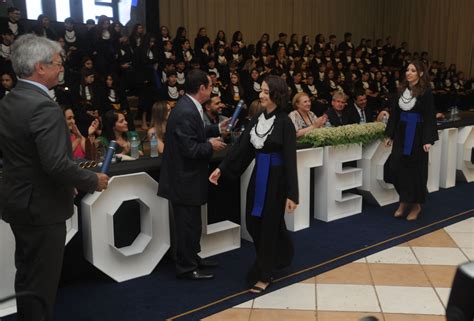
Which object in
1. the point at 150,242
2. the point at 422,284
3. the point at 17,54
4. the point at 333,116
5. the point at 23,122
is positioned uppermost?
the point at 17,54

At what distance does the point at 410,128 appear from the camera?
15.3ft

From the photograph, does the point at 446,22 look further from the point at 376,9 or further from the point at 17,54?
the point at 17,54

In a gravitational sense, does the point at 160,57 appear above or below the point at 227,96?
above

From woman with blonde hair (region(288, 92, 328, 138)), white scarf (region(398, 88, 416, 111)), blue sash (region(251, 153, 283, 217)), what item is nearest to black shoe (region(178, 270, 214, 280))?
blue sash (region(251, 153, 283, 217))

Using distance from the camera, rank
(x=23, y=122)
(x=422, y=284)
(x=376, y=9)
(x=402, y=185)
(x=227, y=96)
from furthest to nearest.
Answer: (x=376, y=9) < (x=227, y=96) < (x=402, y=185) < (x=422, y=284) < (x=23, y=122)

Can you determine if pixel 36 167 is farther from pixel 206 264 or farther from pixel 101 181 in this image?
pixel 206 264

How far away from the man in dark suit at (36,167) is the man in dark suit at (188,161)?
102 centimetres

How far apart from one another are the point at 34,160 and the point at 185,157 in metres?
1.22

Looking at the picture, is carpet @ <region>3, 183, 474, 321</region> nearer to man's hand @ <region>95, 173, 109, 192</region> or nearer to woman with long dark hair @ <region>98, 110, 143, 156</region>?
man's hand @ <region>95, 173, 109, 192</region>

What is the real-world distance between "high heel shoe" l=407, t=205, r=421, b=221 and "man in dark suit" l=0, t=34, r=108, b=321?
10.9 feet

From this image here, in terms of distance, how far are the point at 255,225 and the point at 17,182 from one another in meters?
1.56

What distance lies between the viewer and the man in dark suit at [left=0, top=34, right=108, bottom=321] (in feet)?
6.94

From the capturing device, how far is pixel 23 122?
212 centimetres

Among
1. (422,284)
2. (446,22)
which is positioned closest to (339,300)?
(422,284)
